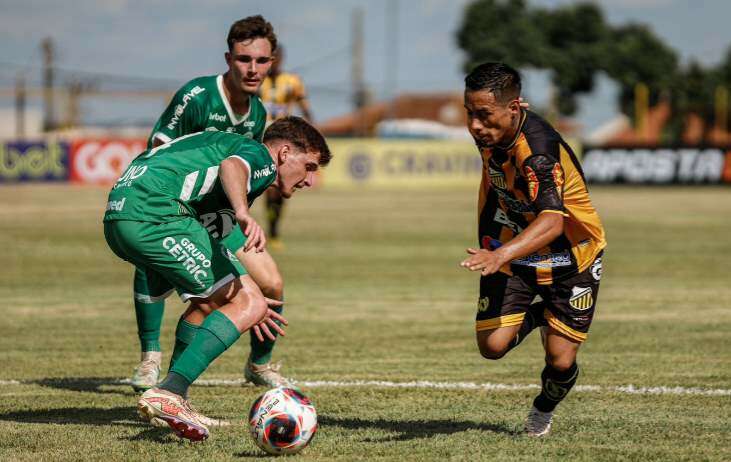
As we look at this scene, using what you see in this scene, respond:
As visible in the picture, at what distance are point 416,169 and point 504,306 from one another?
3904cm

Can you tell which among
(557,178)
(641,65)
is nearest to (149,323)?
(557,178)

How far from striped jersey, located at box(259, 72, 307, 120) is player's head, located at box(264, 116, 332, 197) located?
1040cm

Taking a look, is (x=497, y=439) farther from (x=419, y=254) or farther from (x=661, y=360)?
(x=419, y=254)

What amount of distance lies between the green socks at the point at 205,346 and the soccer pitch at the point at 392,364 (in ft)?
1.26

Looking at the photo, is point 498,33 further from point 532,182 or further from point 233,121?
point 532,182

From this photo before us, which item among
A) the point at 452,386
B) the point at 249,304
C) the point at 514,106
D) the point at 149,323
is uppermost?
the point at 514,106

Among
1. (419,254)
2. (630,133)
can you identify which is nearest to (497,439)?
(419,254)

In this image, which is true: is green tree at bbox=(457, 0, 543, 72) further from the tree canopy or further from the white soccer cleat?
the white soccer cleat

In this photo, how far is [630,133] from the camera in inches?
3206

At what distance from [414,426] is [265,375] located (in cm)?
158

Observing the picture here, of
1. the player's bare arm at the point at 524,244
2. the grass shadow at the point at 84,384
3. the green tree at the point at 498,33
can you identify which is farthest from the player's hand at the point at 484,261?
the green tree at the point at 498,33

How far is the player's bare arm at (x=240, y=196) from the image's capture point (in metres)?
5.76

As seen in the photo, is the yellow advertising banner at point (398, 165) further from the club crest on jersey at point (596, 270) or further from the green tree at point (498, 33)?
the club crest on jersey at point (596, 270)

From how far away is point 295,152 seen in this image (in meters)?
6.30
